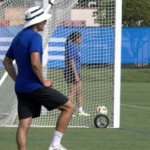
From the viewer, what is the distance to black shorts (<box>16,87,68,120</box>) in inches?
282

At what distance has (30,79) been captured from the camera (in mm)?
7098

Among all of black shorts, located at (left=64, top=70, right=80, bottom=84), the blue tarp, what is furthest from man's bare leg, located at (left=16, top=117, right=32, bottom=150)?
the blue tarp

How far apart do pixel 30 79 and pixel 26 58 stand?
10.6 inches

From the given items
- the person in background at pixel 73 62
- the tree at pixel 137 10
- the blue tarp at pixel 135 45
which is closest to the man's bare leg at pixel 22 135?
the person in background at pixel 73 62

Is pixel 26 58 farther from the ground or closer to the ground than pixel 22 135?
farther from the ground

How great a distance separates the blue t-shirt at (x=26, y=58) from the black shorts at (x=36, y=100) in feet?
0.29

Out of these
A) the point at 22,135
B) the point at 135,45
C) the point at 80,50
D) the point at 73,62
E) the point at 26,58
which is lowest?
the point at 135,45

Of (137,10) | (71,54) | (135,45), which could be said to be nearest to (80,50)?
(71,54)

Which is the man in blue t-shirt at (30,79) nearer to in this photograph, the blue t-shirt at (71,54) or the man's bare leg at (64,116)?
the man's bare leg at (64,116)

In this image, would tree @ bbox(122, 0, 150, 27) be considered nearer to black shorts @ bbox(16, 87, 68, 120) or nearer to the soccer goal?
the soccer goal

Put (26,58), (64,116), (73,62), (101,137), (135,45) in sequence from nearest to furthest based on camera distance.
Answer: (26,58) → (64,116) → (101,137) → (73,62) → (135,45)

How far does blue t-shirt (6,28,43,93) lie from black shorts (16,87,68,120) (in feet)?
0.29

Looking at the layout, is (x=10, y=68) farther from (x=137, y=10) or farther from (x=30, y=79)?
(x=137, y=10)

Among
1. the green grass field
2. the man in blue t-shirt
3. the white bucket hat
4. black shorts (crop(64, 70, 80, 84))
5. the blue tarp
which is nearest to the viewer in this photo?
the man in blue t-shirt
